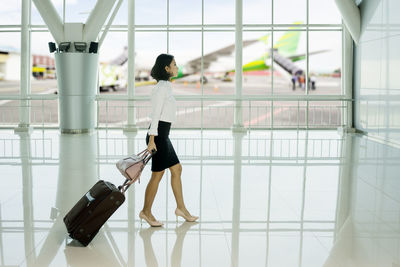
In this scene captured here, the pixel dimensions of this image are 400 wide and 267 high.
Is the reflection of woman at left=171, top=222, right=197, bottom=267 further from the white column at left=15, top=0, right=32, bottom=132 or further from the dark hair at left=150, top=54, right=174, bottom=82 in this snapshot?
the white column at left=15, top=0, right=32, bottom=132

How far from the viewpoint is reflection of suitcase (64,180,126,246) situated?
4.77 m

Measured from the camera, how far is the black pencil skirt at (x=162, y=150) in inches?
212

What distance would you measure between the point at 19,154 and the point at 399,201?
8108 millimetres

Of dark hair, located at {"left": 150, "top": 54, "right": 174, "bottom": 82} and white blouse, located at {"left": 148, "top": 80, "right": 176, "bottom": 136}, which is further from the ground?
dark hair, located at {"left": 150, "top": 54, "right": 174, "bottom": 82}

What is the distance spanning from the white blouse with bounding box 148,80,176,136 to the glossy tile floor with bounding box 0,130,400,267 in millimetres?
1185

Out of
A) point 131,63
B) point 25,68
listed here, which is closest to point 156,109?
point 131,63

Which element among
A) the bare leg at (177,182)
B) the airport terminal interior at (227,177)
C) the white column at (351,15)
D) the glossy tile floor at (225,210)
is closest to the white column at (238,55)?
the airport terminal interior at (227,177)

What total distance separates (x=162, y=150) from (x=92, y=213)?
1040mm

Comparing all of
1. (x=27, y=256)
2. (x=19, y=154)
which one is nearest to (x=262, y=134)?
(x=19, y=154)

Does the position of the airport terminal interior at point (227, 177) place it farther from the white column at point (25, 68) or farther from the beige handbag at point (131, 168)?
the beige handbag at point (131, 168)

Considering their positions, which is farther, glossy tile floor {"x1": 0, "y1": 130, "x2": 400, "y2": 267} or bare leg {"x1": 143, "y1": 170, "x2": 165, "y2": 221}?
bare leg {"x1": 143, "y1": 170, "x2": 165, "y2": 221}

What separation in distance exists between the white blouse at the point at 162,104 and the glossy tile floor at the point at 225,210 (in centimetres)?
119

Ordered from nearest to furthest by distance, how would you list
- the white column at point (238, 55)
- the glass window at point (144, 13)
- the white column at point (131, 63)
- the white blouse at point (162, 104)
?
the white blouse at point (162, 104) < the white column at point (238, 55) < the white column at point (131, 63) < the glass window at point (144, 13)

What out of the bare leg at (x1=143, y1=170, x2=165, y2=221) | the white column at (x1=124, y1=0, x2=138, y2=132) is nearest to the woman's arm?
the bare leg at (x1=143, y1=170, x2=165, y2=221)
